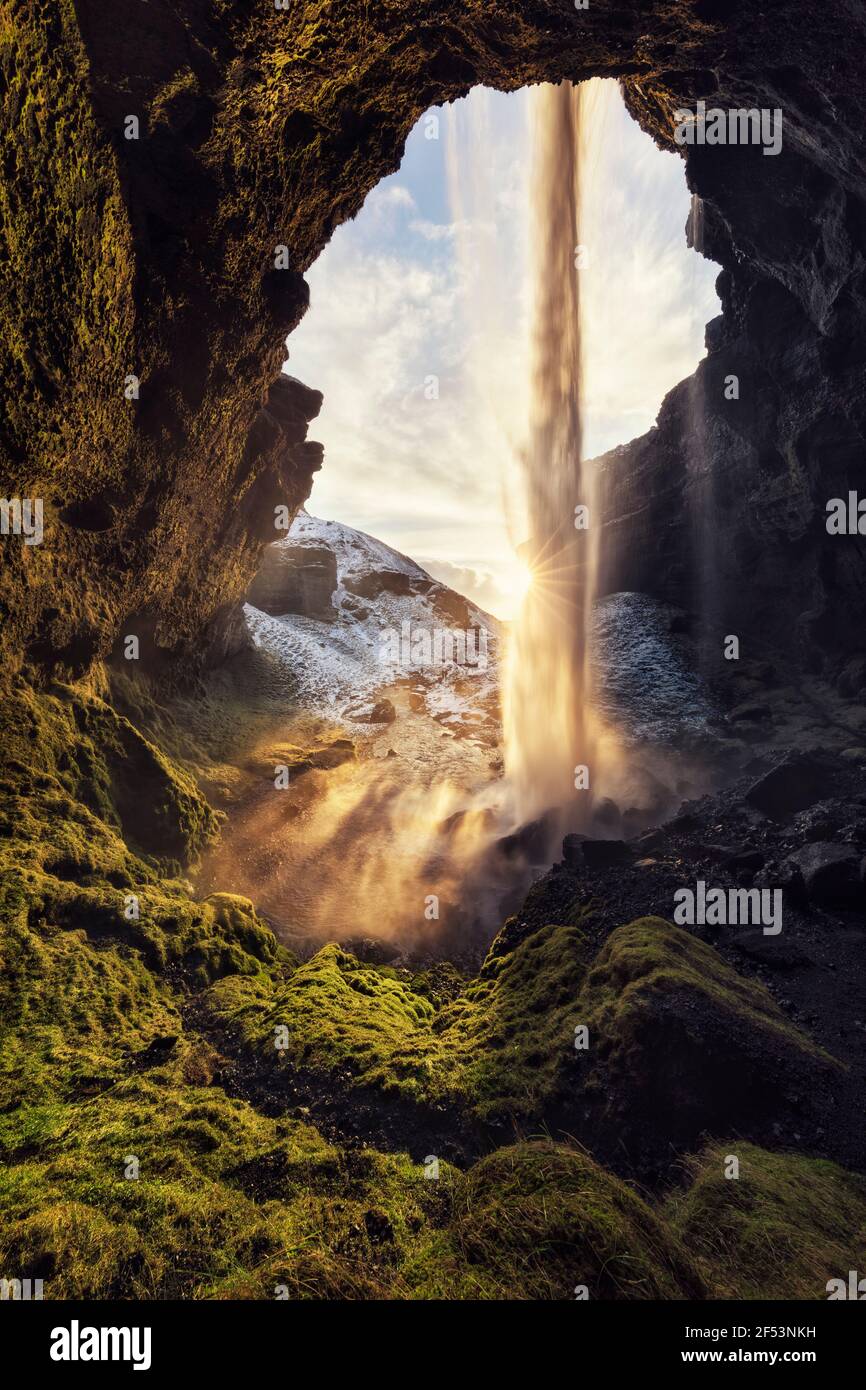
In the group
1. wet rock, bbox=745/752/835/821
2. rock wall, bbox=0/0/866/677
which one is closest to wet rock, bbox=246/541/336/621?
rock wall, bbox=0/0/866/677

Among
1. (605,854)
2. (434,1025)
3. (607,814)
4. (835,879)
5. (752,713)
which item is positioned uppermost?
(752,713)

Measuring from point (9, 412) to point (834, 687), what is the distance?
121 feet

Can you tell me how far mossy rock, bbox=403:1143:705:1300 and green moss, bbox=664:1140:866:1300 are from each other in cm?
55

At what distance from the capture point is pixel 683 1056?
6.85 m

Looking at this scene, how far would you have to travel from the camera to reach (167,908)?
439 inches

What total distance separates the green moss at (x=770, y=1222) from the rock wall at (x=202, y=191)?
1532 centimetres

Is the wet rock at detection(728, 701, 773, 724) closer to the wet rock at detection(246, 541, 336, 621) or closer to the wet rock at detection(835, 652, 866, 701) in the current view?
the wet rock at detection(835, 652, 866, 701)

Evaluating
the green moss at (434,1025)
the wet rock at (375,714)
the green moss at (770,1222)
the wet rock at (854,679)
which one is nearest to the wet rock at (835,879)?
the green moss at (434,1025)

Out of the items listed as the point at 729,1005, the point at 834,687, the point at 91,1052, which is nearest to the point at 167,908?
the point at 91,1052

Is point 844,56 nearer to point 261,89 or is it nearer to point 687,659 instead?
point 261,89

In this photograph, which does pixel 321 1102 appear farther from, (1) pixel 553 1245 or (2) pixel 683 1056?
(2) pixel 683 1056

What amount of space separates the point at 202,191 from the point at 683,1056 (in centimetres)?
1992

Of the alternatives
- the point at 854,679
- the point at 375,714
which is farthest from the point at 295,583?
the point at 854,679
